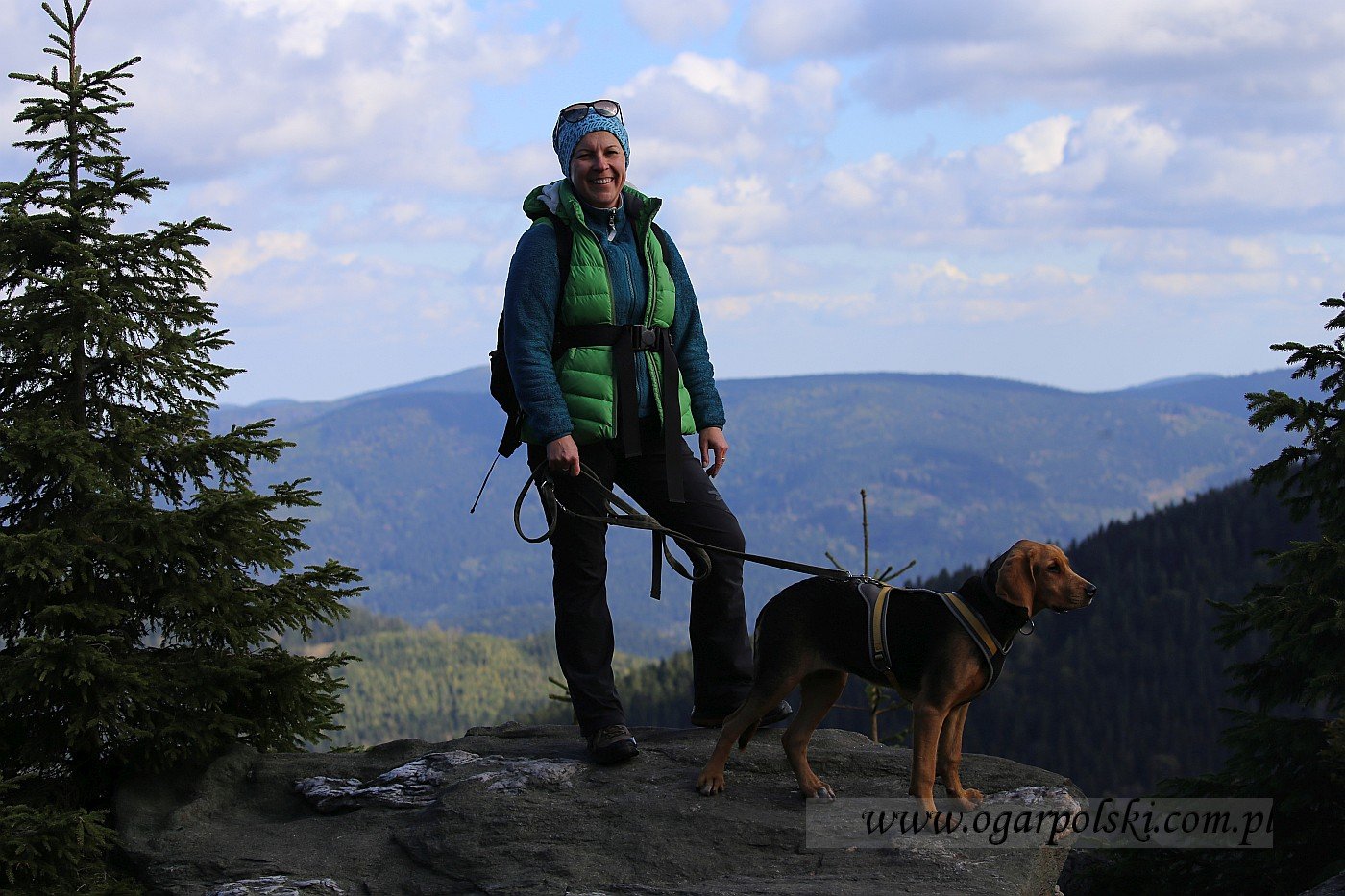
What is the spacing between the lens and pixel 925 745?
6461 millimetres

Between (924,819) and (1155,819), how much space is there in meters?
3.37

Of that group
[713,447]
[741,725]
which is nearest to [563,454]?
[713,447]

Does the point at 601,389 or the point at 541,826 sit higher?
the point at 601,389

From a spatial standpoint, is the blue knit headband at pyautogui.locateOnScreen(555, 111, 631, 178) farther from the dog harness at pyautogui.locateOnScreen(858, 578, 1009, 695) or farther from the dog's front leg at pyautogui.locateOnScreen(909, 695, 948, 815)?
the dog's front leg at pyautogui.locateOnScreen(909, 695, 948, 815)

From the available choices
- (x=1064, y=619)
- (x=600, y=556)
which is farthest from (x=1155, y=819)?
(x=1064, y=619)

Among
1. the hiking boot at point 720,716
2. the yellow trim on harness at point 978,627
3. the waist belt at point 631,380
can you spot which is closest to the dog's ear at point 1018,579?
the yellow trim on harness at point 978,627

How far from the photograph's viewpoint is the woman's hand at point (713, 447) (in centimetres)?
814

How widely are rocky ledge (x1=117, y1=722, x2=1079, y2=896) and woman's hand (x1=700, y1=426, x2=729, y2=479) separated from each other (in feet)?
5.96

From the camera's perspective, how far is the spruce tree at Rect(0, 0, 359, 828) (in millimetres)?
8367

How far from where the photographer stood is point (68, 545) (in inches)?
326

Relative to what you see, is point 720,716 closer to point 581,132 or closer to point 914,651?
point 914,651

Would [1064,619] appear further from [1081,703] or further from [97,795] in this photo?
[97,795]

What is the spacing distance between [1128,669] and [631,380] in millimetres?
117483

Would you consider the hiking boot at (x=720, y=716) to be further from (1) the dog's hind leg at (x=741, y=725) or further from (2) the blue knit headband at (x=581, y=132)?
(2) the blue knit headband at (x=581, y=132)
